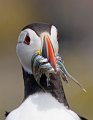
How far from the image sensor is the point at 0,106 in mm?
7766

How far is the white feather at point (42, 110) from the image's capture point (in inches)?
218

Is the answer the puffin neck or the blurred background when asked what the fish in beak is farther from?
the blurred background

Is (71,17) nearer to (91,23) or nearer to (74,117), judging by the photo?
(91,23)

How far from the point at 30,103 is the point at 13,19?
340cm

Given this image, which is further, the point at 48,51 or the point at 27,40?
→ the point at 27,40

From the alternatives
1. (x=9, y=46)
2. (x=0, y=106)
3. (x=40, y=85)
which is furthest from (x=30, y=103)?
(x=9, y=46)

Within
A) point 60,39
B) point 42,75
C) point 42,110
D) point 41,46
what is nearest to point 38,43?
point 41,46

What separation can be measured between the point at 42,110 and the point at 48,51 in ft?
1.19

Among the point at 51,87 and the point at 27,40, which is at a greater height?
the point at 27,40

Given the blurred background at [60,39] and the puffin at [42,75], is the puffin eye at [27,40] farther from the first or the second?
the blurred background at [60,39]

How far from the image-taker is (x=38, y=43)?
5.48 metres

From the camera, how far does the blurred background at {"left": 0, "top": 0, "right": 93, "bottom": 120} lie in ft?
26.4

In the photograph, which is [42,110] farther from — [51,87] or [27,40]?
[27,40]

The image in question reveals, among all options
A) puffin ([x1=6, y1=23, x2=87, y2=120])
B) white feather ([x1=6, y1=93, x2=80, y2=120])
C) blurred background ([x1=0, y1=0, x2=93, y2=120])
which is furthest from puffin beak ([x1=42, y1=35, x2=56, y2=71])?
blurred background ([x1=0, y1=0, x2=93, y2=120])
